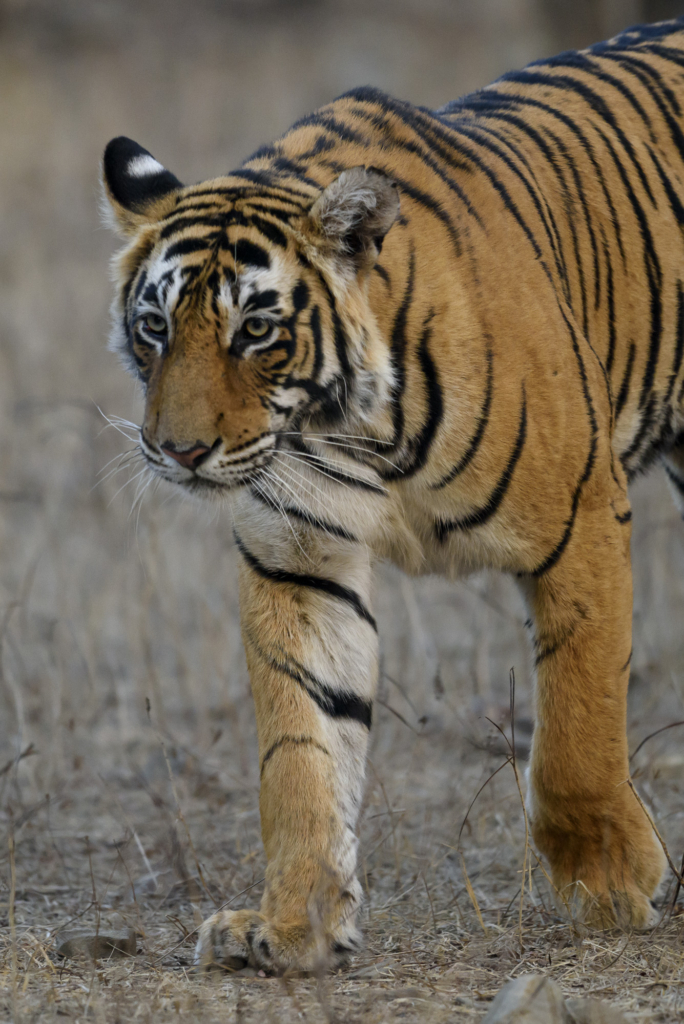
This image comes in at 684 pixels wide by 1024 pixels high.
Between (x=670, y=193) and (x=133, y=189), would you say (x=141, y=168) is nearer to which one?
(x=133, y=189)

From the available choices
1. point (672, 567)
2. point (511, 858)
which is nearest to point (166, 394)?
point (511, 858)

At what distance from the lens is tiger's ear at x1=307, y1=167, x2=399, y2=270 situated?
2219 millimetres

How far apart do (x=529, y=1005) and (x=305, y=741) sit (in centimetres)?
83

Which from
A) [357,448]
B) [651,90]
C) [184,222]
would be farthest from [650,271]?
[184,222]

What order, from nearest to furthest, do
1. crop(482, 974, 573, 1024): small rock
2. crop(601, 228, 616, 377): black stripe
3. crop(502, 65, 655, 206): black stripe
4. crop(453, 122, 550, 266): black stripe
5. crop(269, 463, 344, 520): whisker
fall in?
crop(482, 974, 573, 1024): small rock < crop(269, 463, 344, 520): whisker < crop(453, 122, 550, 266): black stripe < crop(601, 228, 616, 377): black stripe < crop(502, 65, 655, 206): black stripe

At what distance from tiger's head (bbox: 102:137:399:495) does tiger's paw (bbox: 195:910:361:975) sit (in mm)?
864

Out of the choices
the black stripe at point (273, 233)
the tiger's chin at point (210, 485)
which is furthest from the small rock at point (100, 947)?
the black stripe at point (273, 233)

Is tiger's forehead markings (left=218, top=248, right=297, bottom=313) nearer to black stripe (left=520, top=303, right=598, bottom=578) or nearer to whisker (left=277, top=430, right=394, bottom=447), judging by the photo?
whisker (left=277, top=430, right=394, bottom=447)

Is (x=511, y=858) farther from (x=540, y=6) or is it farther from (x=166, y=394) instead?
(x=540, y=6)

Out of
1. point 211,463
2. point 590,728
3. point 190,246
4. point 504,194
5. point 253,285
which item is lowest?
point 590,728

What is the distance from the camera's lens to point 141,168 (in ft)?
8.55

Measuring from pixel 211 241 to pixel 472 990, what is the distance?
151 cm

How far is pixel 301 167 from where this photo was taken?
253cm

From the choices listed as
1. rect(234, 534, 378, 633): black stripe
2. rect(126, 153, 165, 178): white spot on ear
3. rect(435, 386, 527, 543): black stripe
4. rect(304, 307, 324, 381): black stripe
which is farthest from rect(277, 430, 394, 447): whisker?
rect(126, 153, 165, 178): white spot on ear
